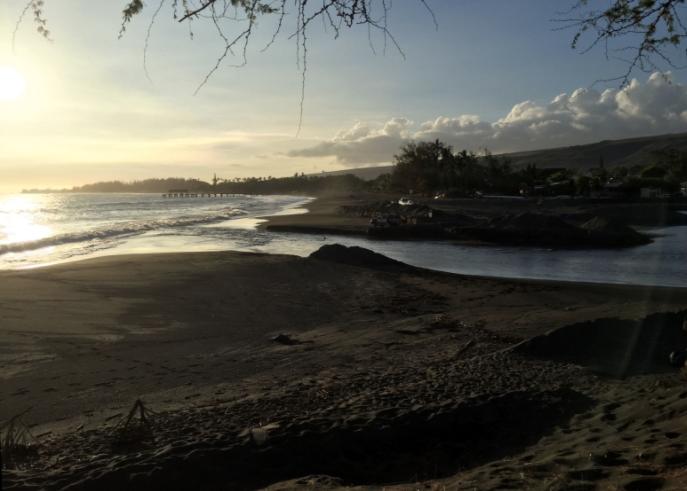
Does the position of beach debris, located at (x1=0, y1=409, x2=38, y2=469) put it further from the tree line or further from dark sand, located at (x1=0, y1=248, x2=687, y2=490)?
the tree line

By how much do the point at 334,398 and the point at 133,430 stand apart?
6.63ft

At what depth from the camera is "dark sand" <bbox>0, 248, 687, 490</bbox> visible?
4.49 metres

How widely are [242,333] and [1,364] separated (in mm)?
3896

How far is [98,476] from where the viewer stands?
4.41 meters

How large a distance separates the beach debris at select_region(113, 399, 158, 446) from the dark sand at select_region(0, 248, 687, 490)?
0.29 feet

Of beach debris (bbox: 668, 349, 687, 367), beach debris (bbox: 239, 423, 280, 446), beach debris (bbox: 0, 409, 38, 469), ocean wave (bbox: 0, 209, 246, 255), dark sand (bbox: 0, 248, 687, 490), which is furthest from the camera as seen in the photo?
ocean wave (bbox: 0, 209, 246, 255)

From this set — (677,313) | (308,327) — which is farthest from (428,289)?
(677,313)

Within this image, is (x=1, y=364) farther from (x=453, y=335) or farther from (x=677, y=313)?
(x=677, y=313)

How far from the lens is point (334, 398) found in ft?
20.2

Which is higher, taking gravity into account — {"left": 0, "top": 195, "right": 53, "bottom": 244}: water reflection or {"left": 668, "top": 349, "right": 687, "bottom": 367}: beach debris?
{"left": 0, "top": 195, "right": 53, "bottom": 244}: water reflection

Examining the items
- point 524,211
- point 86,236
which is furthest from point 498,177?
point 86,236

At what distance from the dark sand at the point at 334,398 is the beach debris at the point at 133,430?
90 mm

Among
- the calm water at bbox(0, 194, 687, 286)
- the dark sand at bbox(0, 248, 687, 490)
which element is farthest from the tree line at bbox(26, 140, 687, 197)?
the dark sand at bbox(0, 248, 687, 490)

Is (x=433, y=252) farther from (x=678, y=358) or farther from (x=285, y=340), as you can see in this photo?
(x=678, y=358)
